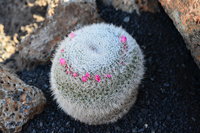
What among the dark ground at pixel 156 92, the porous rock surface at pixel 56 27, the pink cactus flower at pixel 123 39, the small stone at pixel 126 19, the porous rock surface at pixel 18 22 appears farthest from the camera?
the porous rock surface at pixel 18 22

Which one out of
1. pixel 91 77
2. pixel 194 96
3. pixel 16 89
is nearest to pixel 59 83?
pixel 91 77

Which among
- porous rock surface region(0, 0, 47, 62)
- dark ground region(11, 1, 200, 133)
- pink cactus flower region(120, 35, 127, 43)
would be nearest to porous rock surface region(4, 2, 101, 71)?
dark ground region(11, 1, 200, 133)

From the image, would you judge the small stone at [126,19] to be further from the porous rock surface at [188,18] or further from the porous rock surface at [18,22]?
the porous rock surface at [18,22]

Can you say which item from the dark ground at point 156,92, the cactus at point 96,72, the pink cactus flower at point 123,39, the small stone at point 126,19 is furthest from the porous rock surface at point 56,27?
the pink cactus flower at point 123,39

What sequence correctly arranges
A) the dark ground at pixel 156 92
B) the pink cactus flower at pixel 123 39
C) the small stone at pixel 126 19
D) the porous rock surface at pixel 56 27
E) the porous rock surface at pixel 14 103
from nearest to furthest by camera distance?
the pink cactus flower at pixel 123 39, the porous rock surface at pixel 14 103, the dark ground at pixel 156 92, the porous rock surface at pixel 56 27, the small stone at pixel 126 19

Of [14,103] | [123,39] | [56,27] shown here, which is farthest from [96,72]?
[56,27]

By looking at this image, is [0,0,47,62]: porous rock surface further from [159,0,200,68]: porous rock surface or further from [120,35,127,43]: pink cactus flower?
[159,0,200,68]: porous rock surface

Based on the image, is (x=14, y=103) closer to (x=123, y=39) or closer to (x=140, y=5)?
(x=123, y=39)
